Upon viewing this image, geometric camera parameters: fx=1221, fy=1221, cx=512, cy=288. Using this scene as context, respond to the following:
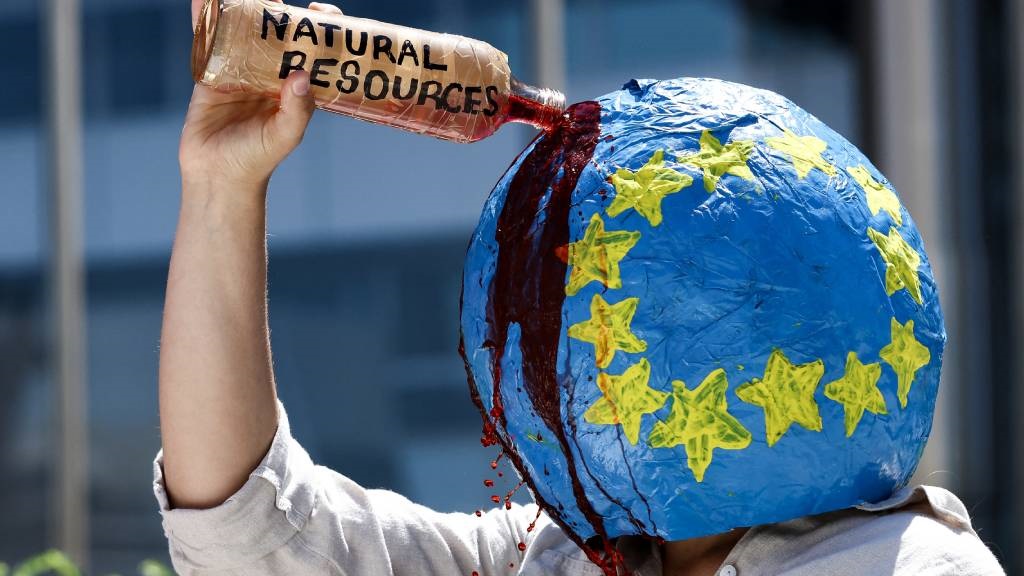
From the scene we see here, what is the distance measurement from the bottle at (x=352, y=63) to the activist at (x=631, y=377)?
0.05 metres

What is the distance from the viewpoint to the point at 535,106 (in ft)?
5.01

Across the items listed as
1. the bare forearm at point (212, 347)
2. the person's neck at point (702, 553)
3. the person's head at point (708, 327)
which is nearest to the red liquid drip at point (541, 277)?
the person's head at point (708, 327)

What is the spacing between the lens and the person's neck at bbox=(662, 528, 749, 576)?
1523 mm

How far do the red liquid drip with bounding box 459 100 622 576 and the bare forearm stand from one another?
32 cm

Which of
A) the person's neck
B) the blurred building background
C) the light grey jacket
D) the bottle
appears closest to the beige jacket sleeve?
the light grey jacket

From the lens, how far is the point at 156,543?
4887 mm

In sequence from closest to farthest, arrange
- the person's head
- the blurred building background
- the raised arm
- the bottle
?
the person's head → the bottle → the raised arm → the blurred building background

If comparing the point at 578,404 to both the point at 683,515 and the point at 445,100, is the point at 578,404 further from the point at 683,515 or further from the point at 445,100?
the point at 445,100

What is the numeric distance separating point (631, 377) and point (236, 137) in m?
0.60

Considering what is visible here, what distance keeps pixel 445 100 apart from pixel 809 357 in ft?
A: 1.73

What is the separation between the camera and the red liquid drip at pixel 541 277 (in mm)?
1372

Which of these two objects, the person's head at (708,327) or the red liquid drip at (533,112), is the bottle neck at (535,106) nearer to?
the red liquid drip at (533,112)

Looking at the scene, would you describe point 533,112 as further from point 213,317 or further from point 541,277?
point 213,317

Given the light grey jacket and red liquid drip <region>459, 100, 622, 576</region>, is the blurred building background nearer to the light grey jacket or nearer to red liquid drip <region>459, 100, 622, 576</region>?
the light grey jacket
